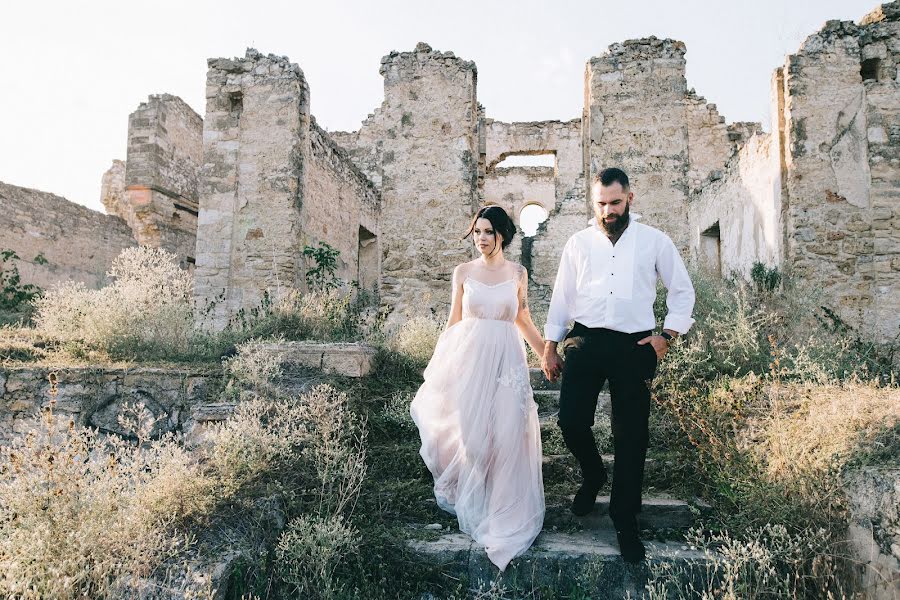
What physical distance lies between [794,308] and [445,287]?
14.0 ft

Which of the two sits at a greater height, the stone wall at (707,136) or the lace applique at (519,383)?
the stone wall at (707,136)

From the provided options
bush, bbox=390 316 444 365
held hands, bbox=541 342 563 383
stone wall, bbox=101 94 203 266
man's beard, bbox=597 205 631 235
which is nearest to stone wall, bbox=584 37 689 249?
bush, bbox=390 316 444 365

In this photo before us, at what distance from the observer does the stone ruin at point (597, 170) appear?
6.54m

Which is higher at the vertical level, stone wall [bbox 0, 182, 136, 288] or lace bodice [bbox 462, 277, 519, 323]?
stone wall [bbox 0, 182, 136, 288]

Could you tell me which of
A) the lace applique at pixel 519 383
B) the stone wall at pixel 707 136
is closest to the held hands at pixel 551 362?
the lace applique at pixel 519 383

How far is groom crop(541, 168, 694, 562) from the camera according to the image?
2.84 meters

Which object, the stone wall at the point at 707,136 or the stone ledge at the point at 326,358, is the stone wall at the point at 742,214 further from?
the stone ledge at the point at 326,358

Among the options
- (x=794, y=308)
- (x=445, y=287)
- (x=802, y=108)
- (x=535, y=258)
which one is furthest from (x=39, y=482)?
(x=535, y=258)

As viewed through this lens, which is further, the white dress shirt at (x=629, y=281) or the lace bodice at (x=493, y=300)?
the lace bodice at (x=493, y=300)

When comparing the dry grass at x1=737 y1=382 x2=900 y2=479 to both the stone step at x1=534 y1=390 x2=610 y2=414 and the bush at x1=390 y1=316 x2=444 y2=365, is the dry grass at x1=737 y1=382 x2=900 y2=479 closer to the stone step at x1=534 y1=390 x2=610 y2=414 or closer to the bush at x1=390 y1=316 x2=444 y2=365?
the stone step at x1=534 y1=390 x2=610 y2=414

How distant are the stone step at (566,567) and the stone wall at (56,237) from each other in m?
12.6

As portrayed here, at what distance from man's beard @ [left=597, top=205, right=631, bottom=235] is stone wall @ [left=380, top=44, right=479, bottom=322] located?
5.04 metres

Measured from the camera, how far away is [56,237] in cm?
1259

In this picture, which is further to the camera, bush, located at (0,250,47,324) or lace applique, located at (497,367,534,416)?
A: bush, located at (0,250,47,324)
